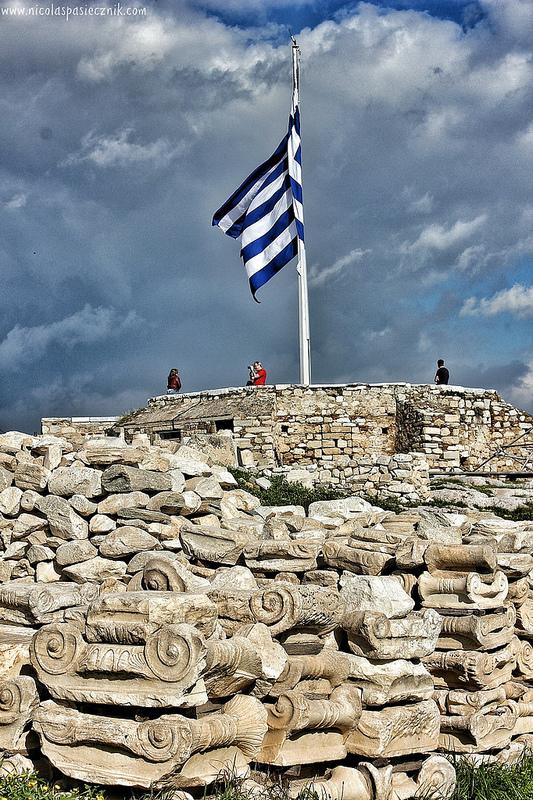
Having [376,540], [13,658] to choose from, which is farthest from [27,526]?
[376,540]

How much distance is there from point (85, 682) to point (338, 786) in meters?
1.52

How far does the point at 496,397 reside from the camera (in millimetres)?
19234

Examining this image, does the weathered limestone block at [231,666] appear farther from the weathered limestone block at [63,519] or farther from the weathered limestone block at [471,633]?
the weathered limestone block at [63,519]

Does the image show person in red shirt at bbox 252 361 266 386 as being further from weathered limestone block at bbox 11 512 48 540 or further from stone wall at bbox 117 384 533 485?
weathered limestone block at bbox 11 512 48 540

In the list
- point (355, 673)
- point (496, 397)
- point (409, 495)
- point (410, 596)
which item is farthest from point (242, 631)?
point (496, 397)

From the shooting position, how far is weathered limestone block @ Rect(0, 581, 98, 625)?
5.63 metres

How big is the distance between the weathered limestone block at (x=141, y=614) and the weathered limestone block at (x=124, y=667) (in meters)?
0.05

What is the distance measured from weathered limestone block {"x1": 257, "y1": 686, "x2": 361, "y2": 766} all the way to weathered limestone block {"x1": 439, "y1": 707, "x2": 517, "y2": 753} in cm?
129

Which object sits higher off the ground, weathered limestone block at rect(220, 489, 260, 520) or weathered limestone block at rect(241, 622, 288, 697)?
weathered limestone block at rect(220, 489, 260, 520)

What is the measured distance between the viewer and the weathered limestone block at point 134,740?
4.09 m

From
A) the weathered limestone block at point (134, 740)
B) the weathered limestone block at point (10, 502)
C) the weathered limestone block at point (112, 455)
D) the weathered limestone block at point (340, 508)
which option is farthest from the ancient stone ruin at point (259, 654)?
the weathered limestone block at point (340, 508)

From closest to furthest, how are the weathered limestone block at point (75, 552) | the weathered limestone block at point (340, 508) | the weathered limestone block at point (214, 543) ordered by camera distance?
the weathered limestone block at point (214, 543), the weathered limestone block at point (75, 552), the weathered limestone block at point (340, 508)

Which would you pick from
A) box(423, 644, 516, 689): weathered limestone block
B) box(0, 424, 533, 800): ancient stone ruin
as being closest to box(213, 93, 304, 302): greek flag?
box(0, 424, 533, 800): ancient stone ruin

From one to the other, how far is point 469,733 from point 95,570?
3202 mm
